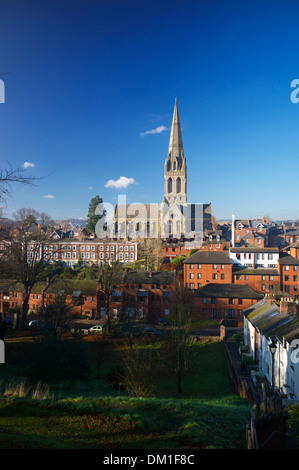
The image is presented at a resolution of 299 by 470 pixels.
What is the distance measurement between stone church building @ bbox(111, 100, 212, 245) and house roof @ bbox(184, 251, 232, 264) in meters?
26.6

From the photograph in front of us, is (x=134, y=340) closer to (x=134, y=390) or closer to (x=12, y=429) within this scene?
(x=134, y=390)

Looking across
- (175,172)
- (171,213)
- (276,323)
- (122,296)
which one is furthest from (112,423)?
(175,172)

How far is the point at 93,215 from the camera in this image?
276 feet

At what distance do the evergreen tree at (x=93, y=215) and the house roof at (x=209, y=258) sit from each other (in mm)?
40485

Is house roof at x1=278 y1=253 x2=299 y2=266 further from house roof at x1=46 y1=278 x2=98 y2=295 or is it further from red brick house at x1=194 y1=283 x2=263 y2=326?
house roof at x1=46 y1=278 x2=98 y2=295

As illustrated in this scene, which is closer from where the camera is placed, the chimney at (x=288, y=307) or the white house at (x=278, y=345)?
the white house at (x=278, y=345)

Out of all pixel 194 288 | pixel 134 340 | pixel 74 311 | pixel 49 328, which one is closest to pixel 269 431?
pixel 49 328

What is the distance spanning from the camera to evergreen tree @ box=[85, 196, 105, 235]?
8281cm

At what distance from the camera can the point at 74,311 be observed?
4212 cm

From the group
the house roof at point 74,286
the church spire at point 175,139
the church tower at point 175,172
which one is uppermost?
the church spire at point 175,139

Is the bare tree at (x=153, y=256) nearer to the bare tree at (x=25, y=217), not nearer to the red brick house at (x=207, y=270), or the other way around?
the red brick house at (x=207, y=270)

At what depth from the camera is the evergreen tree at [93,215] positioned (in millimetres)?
82812

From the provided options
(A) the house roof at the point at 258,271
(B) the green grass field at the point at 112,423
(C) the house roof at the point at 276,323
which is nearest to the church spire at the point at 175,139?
(A) the house roof at the point at 258,271

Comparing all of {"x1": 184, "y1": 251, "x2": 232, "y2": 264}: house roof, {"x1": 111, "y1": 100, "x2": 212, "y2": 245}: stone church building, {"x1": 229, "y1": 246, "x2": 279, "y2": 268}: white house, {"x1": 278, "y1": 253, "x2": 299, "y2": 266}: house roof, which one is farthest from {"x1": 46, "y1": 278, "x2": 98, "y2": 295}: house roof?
{"x1": 111, "y1": 100, "x2": 212, "y2": 245}: stone church building
